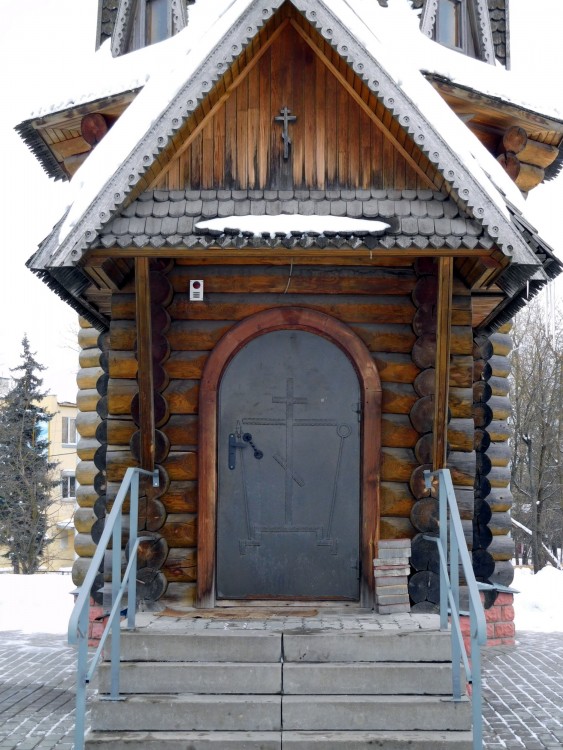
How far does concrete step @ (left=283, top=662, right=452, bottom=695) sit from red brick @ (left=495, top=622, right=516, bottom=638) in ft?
16.8

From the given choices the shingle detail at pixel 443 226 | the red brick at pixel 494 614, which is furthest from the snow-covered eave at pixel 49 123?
the red brick at pixel 494 614

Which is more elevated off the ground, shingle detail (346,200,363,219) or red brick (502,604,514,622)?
shingle detail (346,200,363,219)

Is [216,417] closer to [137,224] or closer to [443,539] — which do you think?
[137,224]

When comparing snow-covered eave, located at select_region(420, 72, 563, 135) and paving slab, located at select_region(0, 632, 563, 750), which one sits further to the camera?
snow-covered eave, located at select_region(420, 72, 563, 135)

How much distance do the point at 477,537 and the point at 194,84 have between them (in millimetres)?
6627

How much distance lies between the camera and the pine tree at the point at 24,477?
30.2 m

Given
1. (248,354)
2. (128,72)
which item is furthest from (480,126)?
(248,354)

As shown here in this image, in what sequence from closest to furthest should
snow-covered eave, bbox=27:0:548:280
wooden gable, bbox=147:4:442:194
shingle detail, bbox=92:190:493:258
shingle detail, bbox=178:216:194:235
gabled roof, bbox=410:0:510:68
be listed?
snow-covered eave, bbox=27:0:548:280 < shingle detail, bbox=92:190:493:258 < shingle detail, bbox=178:216:194:235 < wooden gable, bbox=147:4:442:194 < gabled roof, bbox=410:0:510:68

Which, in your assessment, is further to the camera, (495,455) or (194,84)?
(495,455)

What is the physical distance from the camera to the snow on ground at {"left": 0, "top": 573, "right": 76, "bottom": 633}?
12711mm

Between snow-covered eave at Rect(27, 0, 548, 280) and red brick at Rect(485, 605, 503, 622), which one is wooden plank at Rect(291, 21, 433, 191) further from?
red brick at Rect(485, 605, 503, 622)

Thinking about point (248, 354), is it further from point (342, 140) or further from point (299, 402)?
point (342, 140)

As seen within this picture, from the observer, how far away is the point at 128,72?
10539 millimetres

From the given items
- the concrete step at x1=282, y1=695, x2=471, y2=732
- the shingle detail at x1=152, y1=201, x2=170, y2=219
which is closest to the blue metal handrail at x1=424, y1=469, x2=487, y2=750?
the concrete step at x1=282, y1=695, x2=471, y2=732
